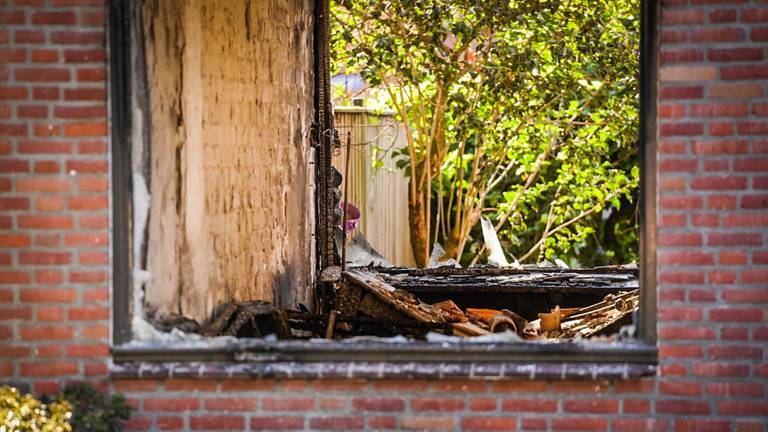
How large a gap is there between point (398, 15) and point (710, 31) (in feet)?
21.0

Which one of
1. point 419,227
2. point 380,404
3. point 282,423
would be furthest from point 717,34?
point 419,227

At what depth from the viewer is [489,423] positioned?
5098 millimetres

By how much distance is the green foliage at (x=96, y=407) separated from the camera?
4980 millimetres

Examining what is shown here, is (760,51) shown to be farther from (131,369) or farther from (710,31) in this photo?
(131,369)

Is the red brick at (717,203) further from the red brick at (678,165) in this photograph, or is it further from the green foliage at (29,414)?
the green foliage at (29,414)

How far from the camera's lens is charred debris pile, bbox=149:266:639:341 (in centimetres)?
657

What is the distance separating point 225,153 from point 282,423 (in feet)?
5.94

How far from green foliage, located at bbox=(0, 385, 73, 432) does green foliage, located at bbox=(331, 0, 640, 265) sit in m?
6.51

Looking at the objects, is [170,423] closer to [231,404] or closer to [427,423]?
[231,404]

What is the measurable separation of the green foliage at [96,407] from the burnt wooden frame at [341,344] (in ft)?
0.60

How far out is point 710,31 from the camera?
16.1 ft

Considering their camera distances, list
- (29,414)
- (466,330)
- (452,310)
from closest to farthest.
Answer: (29,414)
(466,330)
(452,310)

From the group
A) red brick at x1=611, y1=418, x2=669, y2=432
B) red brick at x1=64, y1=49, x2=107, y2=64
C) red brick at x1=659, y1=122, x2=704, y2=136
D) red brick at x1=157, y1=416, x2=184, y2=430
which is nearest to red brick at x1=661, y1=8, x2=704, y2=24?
red brick at x1=659, y1=122, x2=704, y2=136

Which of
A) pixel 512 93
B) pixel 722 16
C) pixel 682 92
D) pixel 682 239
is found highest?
pixel 512 93
